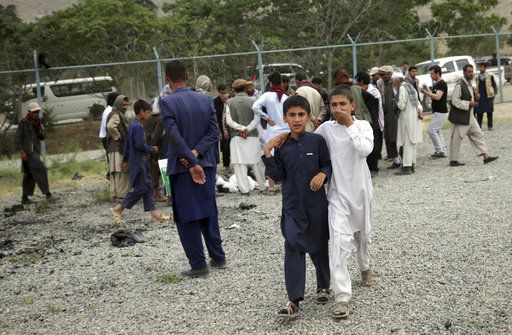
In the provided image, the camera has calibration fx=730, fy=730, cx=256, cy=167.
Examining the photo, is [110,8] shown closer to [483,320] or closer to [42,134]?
[42,134]

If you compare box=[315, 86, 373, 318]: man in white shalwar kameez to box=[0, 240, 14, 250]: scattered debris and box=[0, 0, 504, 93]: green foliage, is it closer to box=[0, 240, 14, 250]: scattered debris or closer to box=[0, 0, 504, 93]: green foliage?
box=[0, 240, 14, 250]: scattered debris

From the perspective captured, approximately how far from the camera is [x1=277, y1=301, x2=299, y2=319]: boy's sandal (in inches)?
193

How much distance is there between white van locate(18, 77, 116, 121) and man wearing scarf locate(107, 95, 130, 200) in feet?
34.1

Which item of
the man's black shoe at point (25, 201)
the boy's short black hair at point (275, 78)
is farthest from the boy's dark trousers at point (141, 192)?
the man's black shoe at point (25, 201)

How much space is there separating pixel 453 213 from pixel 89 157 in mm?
10422

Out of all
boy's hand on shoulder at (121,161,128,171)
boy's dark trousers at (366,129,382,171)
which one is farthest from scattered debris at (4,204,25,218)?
boy's dark trousers at (366,129,382,171)

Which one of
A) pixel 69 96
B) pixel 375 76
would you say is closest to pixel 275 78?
pixel 375 76

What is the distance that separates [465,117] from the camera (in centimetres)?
1150

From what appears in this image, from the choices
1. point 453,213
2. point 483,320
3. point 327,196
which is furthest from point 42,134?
point 483,320

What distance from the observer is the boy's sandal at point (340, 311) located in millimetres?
4848

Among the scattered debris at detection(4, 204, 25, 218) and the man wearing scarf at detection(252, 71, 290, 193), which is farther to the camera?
the scattered debris at detection(4, 204, 25, 218)

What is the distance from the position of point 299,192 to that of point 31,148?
23.5 ft

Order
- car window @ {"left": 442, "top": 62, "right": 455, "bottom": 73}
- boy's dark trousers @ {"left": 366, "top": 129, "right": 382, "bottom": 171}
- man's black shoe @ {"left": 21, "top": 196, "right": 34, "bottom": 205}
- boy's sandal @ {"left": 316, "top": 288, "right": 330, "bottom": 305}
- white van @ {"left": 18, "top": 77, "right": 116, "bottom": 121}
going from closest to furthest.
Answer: boy's sandal @ {"left": 316, "top": 288, "right": 330, "bottom": 305}, man's black shoe @ {"left": 21, "top": 196, "right": 34, "bottom": 205}, boy's dark trousers @ {"left": 366, "top": 129, "right": 382, "bottom": 171}, white van @ {"left": 18, "top": 77, "right": 116, "bottom": 121}, car window @ {"left": 442, "top": 62, "right": 455, "bottom": 73}

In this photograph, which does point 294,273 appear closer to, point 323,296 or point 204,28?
point 323,296
